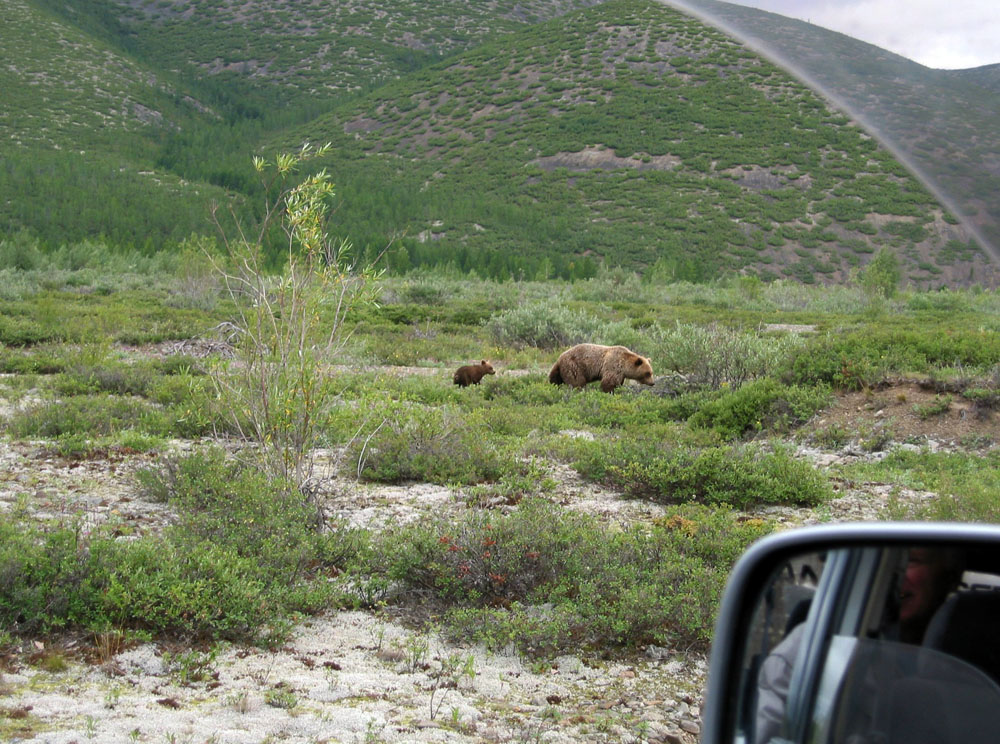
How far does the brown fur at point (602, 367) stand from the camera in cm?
1224

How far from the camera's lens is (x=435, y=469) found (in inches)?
306

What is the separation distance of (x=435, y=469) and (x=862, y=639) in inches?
254

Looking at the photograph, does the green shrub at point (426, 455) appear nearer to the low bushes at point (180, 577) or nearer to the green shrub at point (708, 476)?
the green shrub at point (708, 476)

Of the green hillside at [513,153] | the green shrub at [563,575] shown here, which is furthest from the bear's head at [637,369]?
the green hillside at [513,153]

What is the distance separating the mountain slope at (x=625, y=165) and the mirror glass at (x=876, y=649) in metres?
34.4

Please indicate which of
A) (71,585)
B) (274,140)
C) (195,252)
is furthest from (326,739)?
(274,140)

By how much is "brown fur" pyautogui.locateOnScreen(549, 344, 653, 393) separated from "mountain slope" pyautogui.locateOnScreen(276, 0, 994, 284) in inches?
916

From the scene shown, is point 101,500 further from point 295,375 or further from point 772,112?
point 772,112

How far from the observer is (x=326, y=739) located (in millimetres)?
3385

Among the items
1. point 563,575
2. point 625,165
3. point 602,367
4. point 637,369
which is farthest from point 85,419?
point 625,165

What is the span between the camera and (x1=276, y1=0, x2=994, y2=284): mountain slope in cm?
4312

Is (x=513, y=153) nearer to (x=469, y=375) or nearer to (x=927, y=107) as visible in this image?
(x=469, y=375)

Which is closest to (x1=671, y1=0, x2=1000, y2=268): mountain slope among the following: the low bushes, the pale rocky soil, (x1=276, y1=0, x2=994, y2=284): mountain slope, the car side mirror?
the car side mirror

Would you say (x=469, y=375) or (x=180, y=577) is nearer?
(x=180, y=577)
